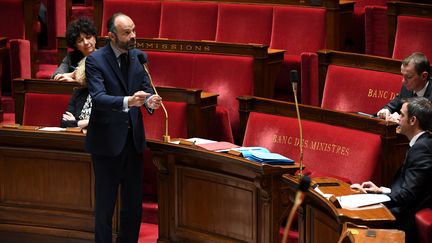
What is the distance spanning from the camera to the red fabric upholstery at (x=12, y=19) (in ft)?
7.00

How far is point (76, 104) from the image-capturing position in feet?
5.07

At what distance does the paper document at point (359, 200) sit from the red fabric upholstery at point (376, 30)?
0.87 meters

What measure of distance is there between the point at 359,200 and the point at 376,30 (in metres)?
0.95

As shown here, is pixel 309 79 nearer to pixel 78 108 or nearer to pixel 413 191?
pixel 78 108

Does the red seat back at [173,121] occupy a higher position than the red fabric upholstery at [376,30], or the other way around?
the red fabric upholstery at [376,30]

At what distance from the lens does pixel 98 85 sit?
131cm

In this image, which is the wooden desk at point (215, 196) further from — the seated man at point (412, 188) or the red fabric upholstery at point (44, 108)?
the red fabric upholstery at point (44, 108)

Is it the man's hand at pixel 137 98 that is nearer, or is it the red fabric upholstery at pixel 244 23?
the man's hand at pixel 137 98

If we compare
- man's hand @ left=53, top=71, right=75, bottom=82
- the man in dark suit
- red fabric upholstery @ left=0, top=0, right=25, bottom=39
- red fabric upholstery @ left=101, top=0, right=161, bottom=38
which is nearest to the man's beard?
the man in dark suit

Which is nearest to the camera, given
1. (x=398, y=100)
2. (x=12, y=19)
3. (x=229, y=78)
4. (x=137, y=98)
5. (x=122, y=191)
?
(x=137, y=98)

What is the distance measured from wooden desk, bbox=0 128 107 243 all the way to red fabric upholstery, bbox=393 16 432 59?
69 centimetres

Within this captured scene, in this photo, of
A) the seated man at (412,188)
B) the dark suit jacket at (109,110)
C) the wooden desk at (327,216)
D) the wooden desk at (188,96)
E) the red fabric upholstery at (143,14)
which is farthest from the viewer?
the red fabric upholstery at (143,14)

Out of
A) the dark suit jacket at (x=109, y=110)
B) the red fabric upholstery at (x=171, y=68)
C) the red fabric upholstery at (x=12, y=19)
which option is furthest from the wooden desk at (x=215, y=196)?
the red fabric upholstery at (x=12, y=19)

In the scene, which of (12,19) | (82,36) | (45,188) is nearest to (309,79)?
(82,36)
